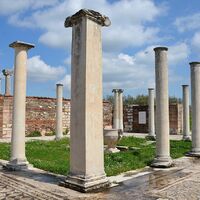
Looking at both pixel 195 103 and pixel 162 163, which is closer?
pixel 162 163

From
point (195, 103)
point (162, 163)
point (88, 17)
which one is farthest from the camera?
point (195, 103)

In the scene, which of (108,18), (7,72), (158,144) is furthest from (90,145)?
(7,72)

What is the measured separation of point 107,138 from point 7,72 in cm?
1595

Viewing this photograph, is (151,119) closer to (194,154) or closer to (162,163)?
(194,154)

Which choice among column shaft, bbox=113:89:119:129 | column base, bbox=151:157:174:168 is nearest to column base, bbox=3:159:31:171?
column base, bbox=151:157:174:168

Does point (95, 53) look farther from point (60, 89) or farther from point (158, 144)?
point (60, 89)

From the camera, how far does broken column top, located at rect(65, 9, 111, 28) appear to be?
6421 mm

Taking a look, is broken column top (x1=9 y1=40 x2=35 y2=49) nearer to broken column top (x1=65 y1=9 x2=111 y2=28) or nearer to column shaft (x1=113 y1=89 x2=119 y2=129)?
broken column top (x1=65 y1=9 x2=111 y2=28)

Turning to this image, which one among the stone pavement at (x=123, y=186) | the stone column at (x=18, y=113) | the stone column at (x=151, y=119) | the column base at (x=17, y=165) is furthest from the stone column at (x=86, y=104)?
the stone column at (x=151, y=119)

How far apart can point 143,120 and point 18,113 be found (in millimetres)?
20552

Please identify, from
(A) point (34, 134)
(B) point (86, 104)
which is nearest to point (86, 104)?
(B) point (86, 104)

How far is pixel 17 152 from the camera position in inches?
340

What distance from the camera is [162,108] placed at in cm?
972

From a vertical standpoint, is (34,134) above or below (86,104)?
below
